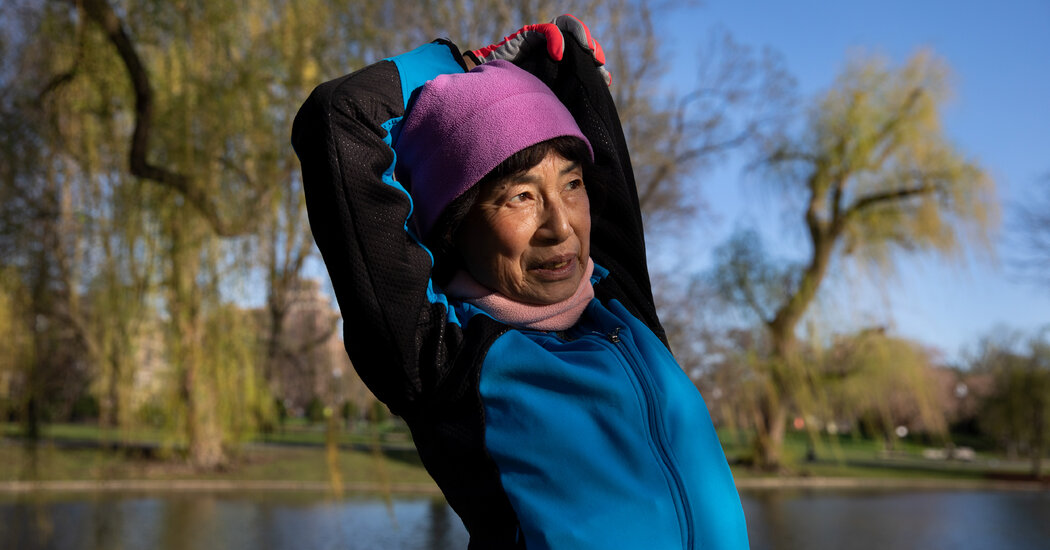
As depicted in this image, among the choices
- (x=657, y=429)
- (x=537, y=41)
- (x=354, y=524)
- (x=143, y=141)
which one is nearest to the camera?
(x=657, y=429)

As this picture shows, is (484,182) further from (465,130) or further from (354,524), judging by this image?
(354,524)

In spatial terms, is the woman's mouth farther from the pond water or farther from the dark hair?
the pond water

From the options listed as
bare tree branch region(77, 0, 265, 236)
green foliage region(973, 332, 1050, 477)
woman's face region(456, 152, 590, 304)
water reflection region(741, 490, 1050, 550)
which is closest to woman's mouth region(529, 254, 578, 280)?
woman's face region(456, 152, 590, 304)

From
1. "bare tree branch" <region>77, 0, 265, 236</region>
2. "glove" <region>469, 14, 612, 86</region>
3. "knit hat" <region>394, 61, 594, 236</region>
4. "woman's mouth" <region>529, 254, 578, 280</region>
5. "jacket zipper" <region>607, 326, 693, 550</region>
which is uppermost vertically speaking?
"bare tree branch" <region>77, 0, 265, 236</region>

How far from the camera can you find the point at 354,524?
9867 millimetres

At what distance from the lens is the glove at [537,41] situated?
4.62 feet

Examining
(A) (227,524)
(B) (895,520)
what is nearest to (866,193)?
(B) (895,520)

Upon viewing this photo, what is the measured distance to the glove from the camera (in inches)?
55.4

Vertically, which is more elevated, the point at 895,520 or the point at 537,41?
the point at 537,41

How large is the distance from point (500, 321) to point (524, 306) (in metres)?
0.04

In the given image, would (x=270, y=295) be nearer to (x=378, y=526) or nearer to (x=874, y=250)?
(x=378, y=526)

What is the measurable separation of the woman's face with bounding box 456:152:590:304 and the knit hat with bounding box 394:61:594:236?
2.2 inches

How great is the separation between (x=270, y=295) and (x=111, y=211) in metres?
0.77

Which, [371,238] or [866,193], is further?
[866,193]
